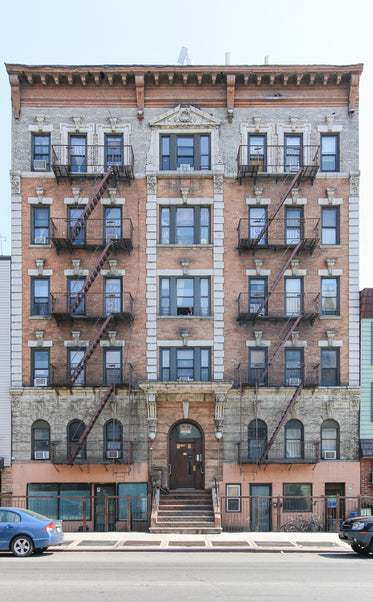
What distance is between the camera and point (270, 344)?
25938mm

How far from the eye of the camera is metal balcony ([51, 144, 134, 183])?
26.2m

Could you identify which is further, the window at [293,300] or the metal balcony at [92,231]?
the window at [293,300]

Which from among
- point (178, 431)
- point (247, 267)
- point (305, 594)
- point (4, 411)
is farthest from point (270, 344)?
point (305, 594)

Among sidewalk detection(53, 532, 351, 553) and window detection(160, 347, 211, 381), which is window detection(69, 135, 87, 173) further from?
sidewalk detection(53, 532, 351, 553)

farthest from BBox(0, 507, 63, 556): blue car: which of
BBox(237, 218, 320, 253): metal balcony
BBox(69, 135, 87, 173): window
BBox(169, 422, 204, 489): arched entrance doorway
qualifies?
BBox(69, 135, 87, 173): window

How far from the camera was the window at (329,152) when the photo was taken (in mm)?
26828

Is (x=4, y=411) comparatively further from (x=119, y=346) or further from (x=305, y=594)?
(x=305, y=594)

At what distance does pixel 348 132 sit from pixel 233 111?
5179 mm

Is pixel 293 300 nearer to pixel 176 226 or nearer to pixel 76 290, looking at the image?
pixel 176 226

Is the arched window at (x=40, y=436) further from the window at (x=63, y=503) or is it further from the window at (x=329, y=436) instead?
the window at (x=329, y=436)

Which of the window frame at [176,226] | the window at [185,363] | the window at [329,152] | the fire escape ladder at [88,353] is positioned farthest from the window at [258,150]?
the fire escape ladder at [88,353]

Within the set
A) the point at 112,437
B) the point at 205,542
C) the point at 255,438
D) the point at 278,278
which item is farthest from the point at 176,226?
the point at 205,542

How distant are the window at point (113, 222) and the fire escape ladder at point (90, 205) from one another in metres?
0.87

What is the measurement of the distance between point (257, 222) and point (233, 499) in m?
11.8
